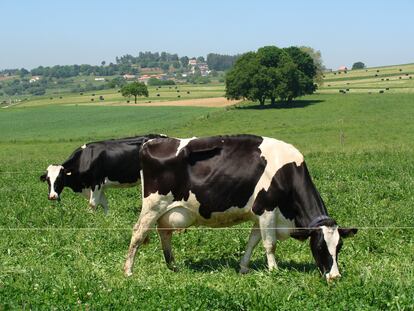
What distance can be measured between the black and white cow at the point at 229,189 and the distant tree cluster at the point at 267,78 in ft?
236

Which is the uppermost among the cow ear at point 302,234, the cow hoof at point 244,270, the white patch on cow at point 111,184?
the cow ear at point 302,234

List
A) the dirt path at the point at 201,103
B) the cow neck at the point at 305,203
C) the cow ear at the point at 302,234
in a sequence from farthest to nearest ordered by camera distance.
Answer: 1. the dirt path at the point at 201,103
2. the cow neck at the point at 305,203
3. the cow ear at the point at 302,234

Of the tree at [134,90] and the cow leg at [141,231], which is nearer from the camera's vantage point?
the cow leg at [141,231]

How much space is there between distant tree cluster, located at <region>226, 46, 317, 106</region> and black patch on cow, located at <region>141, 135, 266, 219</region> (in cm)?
7193

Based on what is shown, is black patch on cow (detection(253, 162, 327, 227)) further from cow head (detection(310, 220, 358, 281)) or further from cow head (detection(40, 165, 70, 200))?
cow head (detection(40, 165, 70, 200))

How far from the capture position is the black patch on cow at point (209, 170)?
9.24m

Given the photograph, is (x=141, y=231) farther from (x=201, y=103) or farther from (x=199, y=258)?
(x=201, y=103)

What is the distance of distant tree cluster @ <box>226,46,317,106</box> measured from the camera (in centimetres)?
8169

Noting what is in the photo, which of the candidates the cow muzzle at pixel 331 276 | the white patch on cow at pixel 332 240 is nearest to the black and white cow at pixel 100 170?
the white patch on cow at pixel 332 240

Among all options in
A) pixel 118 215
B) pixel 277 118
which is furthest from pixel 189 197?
pixel 277 118

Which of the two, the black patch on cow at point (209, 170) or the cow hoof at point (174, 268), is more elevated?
the black patch on cow at point (209, 170)

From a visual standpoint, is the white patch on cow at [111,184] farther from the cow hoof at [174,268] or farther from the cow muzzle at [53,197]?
the cow hoof at [174,268]

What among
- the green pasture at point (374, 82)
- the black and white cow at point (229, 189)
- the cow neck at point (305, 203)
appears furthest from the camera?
the green pasture at point (374, 82)

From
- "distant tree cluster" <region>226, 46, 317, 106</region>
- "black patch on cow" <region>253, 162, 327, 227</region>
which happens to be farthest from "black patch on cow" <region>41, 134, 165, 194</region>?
"distant tree cluster" <region>226, 46, 317, 106</region>
